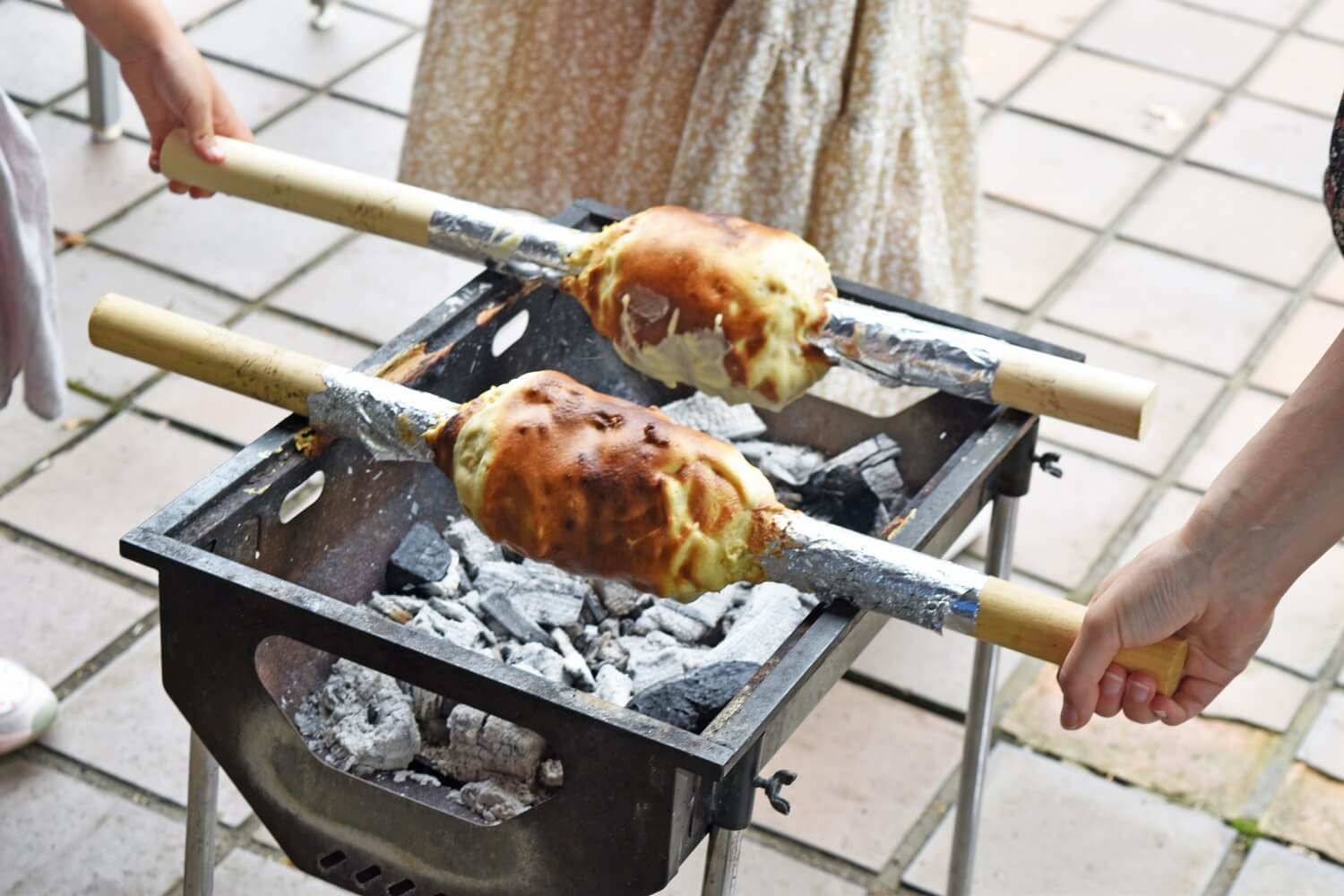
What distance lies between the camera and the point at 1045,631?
122cm

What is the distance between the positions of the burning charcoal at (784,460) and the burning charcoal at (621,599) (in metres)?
0.20

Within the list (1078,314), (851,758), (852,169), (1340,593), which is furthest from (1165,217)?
(851,758)

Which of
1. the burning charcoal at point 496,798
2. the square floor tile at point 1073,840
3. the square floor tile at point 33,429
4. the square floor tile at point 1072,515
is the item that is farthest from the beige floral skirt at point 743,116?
the burning charcoal at point 496,798

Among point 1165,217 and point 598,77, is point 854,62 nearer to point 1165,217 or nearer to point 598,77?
point 598,77

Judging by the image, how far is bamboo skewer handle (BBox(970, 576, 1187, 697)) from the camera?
120 cm

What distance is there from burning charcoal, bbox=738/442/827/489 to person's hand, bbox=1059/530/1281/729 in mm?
552

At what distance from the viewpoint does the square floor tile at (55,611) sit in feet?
7.36

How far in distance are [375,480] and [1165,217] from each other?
210 cm

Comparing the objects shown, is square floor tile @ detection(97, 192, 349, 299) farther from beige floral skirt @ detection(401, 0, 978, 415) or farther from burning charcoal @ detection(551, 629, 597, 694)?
burning charcoal @ detection(551, 629, 597, 694)

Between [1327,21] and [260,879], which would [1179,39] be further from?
[260,879]

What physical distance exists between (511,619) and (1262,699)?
4.08ft

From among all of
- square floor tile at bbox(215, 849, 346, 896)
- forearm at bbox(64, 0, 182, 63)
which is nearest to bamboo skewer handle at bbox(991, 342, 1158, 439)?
forearm at bbox(64, 0, 182, 63)

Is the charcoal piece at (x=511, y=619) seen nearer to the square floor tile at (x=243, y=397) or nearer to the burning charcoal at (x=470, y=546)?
the burning charcoal at (x=470, y=546)

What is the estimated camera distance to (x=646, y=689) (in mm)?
1447
